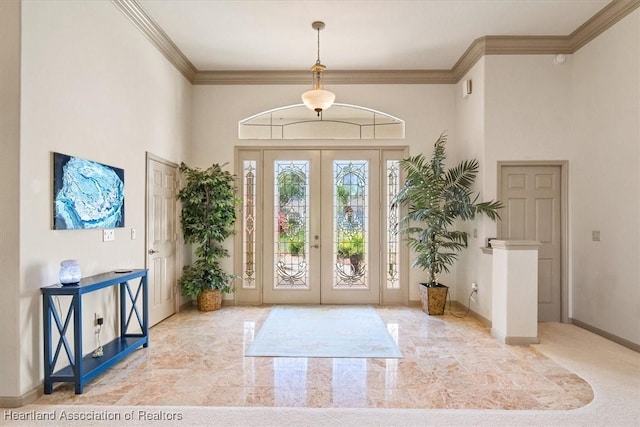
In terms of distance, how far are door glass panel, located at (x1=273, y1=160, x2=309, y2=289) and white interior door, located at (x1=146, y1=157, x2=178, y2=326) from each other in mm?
1437

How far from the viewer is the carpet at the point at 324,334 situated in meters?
3.52

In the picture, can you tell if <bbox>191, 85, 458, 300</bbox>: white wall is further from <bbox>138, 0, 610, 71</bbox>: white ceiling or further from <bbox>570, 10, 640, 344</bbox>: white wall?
<bbox>570, 10, 640, 344</bbox>: white wall

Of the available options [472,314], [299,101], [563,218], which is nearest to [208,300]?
[299,101]

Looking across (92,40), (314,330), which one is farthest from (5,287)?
(314,330)

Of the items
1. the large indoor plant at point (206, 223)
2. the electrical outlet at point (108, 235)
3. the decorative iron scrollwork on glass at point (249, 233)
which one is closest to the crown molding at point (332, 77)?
the decorative iron scrollwork on glass at point (249, 233)

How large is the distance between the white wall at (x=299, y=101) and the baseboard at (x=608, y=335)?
1.60 metres

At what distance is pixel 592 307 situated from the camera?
13.8 ft

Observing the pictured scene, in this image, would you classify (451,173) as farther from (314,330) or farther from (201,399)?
(201,399)

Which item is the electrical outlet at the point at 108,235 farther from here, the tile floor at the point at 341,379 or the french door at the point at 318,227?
the french door at the point at 318,227

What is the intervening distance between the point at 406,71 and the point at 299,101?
162 cm

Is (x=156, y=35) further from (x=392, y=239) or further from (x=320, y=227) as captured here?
(x=392, y=239)

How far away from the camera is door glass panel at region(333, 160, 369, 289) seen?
552 centimetres

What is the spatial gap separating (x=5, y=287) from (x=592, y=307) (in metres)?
5.46

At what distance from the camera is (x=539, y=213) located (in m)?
4.58
